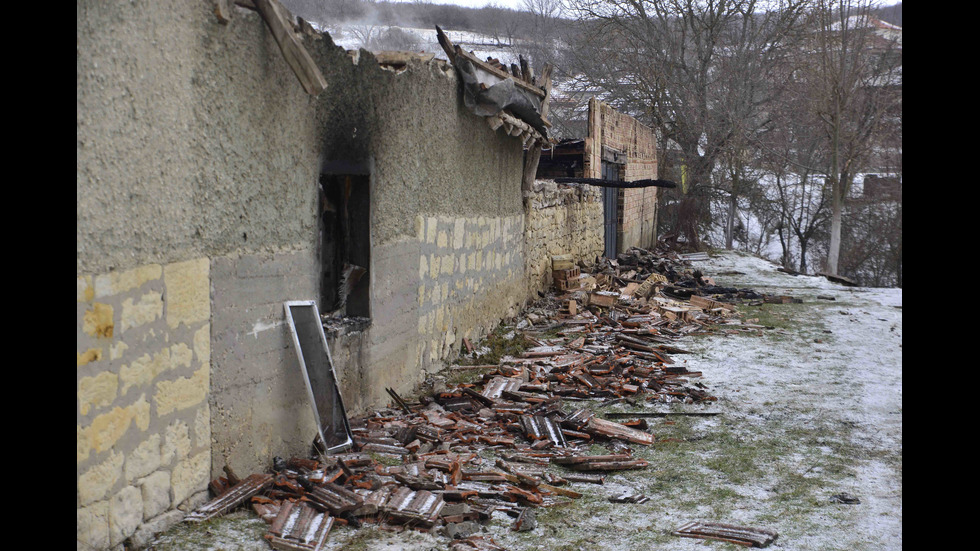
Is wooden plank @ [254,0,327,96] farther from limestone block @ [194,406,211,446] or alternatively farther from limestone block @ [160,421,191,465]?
limestone block @ [160,421,191,465]

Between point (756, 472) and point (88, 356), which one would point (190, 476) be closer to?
point (88, 356)

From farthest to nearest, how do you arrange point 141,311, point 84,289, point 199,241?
point 199,241 → point 141,311 → point 84,289

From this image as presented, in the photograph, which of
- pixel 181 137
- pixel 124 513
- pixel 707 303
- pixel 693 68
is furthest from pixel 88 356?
pixel 693 68

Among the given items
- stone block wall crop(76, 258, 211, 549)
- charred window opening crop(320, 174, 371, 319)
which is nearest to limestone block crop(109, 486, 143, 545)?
stone block wall crop(76, 258, 211, 549)

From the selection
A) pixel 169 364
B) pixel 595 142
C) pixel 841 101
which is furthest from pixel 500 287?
pixel 841 101

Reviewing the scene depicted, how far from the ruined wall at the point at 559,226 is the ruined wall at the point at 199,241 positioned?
224 inches

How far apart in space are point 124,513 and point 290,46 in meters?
2.66

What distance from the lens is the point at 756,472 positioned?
5297 millimetres

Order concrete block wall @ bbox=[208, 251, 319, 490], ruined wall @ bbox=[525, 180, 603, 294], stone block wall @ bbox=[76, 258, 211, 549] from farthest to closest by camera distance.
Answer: ruined wall @ bbox=[525, 180, 603, 294] < concrete block wall @ bbox=[208, 251, 319, 490] < stone block wall @ bbox=[76, 258, 211, 549]

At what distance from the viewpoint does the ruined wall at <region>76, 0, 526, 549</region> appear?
3.30m

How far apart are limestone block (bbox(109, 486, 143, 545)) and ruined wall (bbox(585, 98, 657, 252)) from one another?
45.3ft

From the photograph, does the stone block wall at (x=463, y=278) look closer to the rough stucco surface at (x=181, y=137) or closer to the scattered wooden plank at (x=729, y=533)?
the rough stucco surface at (x=181, y=137)
